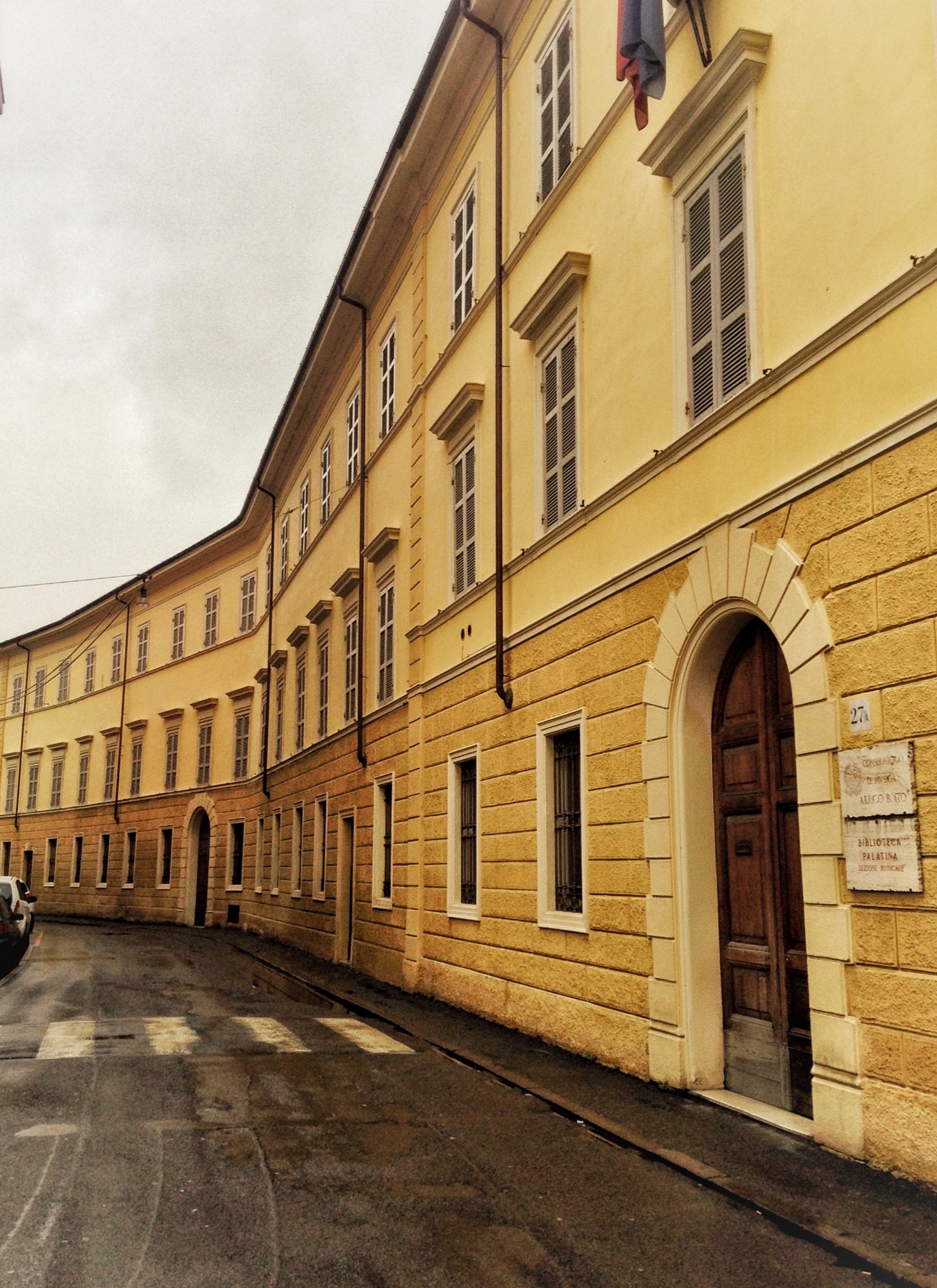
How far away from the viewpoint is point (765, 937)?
8359 mm

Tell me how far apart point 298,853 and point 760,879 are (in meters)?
17.6

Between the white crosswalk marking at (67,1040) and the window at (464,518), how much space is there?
21.0 feet

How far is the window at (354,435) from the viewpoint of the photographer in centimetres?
2148

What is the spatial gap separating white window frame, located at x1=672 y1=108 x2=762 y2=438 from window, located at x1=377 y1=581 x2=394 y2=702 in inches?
383

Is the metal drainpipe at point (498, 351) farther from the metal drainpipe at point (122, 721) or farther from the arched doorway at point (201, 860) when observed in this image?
the metal drainpipe at point (122, 721)

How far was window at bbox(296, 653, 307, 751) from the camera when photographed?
25.7 metres

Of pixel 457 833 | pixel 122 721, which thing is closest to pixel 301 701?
pixel 457 833

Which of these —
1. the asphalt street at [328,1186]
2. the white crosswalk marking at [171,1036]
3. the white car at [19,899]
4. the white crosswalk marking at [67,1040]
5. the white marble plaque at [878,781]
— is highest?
the white marble plaque at [878,781]

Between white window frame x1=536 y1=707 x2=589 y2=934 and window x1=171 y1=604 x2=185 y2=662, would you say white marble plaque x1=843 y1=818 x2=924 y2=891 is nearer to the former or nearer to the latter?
white window frame x1=536 y1=707 x2=589 y2=934

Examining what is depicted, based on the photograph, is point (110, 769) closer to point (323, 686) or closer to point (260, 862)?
point (260, 862)

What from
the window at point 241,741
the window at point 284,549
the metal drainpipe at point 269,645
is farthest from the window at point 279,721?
the window at point 241,741

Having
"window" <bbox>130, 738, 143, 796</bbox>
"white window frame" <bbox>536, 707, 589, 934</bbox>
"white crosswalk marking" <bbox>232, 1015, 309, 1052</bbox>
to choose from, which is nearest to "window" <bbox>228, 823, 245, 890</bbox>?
"window" <bbox>130, 738, 143, 796</bbox>

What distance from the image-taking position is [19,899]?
27.0 metres

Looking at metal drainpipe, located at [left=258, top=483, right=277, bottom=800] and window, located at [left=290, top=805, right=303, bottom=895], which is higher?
metal drainpipe, located at [left=258, top=483, right=277, bottom=800]
